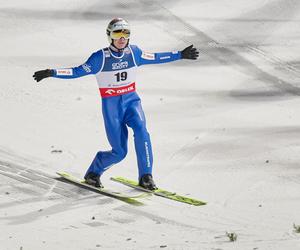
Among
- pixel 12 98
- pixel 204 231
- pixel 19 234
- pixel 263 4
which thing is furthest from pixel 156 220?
pixel 263 4

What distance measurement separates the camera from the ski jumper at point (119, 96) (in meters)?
12.3

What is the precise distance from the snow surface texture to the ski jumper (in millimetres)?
519

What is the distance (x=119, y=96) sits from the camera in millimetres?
12406

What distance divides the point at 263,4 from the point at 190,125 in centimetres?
658

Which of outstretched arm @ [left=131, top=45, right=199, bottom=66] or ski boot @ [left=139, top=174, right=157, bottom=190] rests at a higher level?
outstretched arm @ [left=131, top=45, right=199, bottom=66]

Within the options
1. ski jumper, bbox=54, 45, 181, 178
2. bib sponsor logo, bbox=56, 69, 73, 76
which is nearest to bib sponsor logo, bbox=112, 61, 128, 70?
ski jumper, bbox=54, 45, 181, 178

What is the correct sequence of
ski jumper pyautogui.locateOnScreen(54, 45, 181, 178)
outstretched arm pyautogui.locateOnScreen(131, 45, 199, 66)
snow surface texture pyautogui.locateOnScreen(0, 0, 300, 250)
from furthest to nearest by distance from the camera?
outstretched arm pyautogui.locateOnScreen(131, 45, 199, 66), ski jumper pyautogui.locateOnScreen(54, 45, 181, 178), snow surface texture pyautogui.locateOnScreen(0, 0, 300, 250)

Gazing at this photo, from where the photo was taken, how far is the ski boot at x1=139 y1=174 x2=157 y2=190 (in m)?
12.4

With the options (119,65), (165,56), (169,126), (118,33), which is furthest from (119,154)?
(169,126)

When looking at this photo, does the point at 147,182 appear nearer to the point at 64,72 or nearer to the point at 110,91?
the point at 110,91

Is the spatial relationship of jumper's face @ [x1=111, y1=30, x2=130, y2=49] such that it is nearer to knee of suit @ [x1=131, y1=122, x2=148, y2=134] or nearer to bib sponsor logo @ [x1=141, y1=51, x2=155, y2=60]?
bib sponsor logo @ [x1=141, y1=51, x2=155, y2=60]

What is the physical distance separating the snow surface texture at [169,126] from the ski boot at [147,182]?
256 mm

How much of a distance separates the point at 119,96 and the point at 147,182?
1077mm

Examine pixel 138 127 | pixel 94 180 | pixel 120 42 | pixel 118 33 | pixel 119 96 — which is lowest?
pixel 94 180
